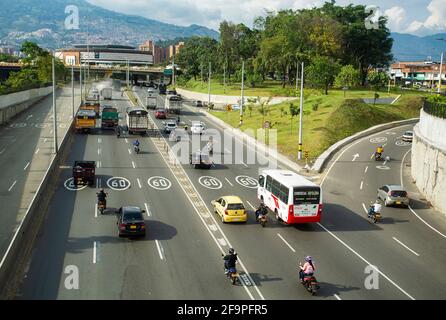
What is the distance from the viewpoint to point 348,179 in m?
44.8

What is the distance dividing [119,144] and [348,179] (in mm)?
28092

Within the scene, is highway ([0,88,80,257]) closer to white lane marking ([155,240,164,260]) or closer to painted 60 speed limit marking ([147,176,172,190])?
white lane marking ([155,240,164,260])

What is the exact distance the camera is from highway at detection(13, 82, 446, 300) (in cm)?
2144

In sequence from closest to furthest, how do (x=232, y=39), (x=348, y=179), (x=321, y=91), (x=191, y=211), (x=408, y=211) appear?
1. (x=191, y=211)
2. (x=408, y=211)
3. (x=348, y=179)
4. (x=321, y=91)
5. (x=232, y=39)

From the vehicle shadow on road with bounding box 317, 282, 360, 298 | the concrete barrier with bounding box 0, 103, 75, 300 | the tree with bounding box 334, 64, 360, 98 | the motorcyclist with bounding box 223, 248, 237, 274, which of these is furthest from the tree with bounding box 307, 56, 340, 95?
the motorcyclist with bounding box 223, 248, 237, 274

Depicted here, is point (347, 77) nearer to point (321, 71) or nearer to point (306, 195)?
point (321, 71)

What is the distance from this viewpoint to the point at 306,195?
29.8m

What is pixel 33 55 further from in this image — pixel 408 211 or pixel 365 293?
pixel 365 293

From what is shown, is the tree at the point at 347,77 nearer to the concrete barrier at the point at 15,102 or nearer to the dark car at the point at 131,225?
the concrete barrier at the point at 15,102

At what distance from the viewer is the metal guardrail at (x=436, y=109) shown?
3912 centimetres

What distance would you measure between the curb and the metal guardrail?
36.8 ft

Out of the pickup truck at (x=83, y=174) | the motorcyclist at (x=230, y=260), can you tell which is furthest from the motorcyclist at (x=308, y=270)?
the pickup truck at (x=83, y=174)

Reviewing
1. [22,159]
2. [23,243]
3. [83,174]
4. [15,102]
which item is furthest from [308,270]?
[15,102]
